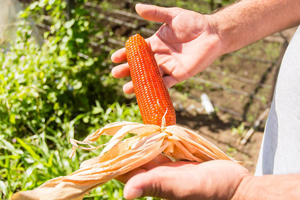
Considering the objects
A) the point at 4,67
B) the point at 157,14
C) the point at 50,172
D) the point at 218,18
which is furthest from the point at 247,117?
the point at 4,67

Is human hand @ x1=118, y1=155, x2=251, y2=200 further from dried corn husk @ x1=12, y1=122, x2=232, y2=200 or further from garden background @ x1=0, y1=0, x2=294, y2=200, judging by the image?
garden background @ x1=0, y1=0, x2=294, y2=200

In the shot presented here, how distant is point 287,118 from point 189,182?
0.71m

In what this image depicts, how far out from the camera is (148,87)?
69.1 inches

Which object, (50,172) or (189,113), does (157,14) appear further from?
(189,113)

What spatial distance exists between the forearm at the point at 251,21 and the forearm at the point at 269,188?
118 cm


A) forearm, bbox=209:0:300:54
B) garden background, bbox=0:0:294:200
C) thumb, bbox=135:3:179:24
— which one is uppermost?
thumb, bbox=135:3:179:24

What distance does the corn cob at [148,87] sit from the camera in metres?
1.66

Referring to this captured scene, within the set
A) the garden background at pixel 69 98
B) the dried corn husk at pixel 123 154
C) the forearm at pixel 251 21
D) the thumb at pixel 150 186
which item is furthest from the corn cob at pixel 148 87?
the garden background at pixel 69 98

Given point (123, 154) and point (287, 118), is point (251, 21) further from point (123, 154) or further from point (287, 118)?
point (123, 154)

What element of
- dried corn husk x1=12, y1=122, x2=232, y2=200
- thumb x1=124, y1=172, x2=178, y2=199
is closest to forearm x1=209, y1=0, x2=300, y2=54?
dried corn husk x1=12, y1=122, x2=232, y2=200

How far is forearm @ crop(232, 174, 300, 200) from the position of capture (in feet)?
3.83

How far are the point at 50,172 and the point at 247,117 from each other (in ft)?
9.47

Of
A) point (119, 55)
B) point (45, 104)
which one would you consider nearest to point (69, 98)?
point (45, 104)

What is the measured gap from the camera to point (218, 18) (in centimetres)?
218
